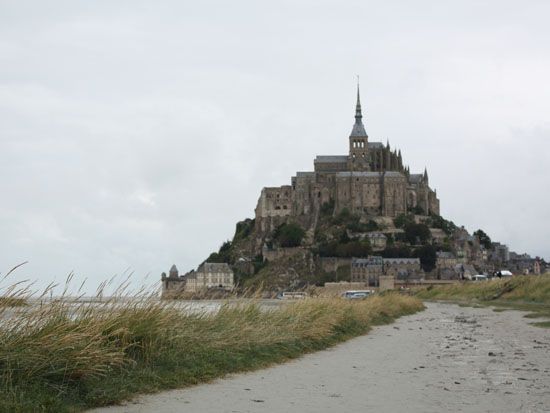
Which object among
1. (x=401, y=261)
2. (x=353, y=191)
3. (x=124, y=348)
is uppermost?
(x=353, y=191)

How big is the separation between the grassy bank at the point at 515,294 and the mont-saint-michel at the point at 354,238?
139ft

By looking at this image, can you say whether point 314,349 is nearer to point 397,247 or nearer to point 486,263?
point 397,247

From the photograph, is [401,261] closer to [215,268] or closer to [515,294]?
[215,268]

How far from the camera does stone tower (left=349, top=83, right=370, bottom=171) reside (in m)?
127

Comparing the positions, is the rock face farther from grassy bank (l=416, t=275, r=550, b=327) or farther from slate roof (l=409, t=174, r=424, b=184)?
grassy bank (l=416, t=275, r=550, b=327)

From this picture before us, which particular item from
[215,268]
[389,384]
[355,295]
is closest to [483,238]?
[215,268]

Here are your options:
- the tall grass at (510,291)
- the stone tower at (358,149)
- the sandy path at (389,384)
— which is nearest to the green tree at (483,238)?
the stone tower at (358,149)

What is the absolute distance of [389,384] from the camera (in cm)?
1004

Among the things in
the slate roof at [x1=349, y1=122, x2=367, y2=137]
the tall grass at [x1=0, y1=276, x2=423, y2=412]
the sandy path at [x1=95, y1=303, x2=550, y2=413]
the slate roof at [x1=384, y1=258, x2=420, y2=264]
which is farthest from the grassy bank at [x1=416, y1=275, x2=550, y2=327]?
the slate roof at [x1=349, y1=122, x2=367, y2=137]

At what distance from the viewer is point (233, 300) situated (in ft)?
45.7

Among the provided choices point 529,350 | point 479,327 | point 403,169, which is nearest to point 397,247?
point 403,169

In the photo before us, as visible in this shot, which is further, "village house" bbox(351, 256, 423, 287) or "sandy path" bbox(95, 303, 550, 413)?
"village house" bbox(351, 256, 423, 287)

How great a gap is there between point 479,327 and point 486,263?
96.6m

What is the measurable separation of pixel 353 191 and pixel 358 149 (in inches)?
537
